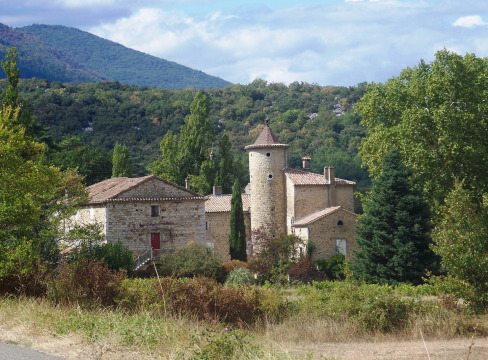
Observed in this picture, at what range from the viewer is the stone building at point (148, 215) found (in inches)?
1533

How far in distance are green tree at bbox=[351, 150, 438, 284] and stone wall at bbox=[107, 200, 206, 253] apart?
9890 mm

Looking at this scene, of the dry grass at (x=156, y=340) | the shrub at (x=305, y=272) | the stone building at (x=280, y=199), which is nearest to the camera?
the dry grass at (x=156, y=340)

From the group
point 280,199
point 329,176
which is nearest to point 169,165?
point 280,199

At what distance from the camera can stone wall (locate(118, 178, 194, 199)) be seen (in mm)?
39562

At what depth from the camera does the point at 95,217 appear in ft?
130

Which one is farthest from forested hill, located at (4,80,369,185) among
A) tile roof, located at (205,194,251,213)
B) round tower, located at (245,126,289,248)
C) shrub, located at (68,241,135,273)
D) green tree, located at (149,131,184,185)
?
shrub, located at (68,241,135,273)

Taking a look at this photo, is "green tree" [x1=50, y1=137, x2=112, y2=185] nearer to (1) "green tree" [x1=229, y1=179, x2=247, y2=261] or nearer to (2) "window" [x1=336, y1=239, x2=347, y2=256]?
(1) "green tree" [x1=229, y1=179, x2=247, y2=261]

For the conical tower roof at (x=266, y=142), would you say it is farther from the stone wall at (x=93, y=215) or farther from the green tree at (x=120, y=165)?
the green tree at (x=120, y=165)

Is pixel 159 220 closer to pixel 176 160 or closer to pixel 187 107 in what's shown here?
pixel 176 160

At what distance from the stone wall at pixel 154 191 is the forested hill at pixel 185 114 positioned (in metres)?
35.1

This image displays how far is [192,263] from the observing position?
118 ft

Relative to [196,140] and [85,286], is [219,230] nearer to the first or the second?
[196,140]

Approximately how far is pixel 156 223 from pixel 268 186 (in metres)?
10.8

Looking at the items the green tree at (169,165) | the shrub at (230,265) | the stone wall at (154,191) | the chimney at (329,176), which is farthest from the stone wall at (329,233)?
the green tree at (169,165)
